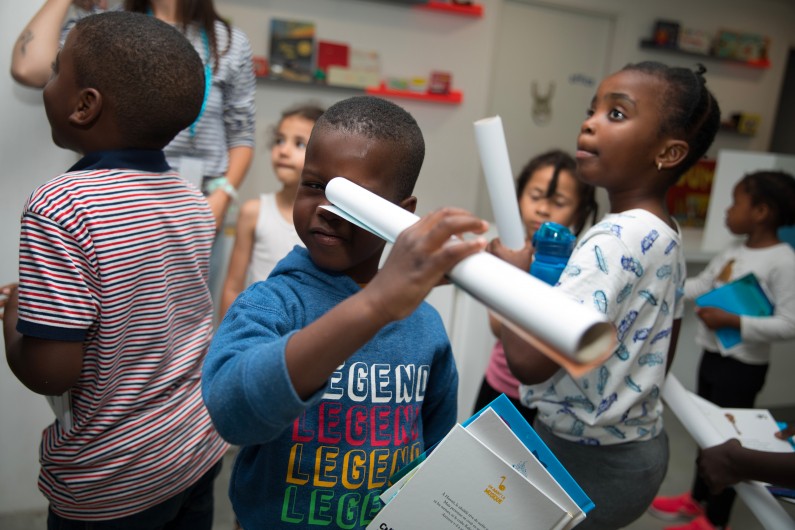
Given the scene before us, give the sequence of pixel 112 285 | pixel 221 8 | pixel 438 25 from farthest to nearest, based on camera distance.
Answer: pixel 438 25 → pixel 221 8 → pixel 112 285

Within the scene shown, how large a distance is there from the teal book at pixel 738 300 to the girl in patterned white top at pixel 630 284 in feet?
4.84

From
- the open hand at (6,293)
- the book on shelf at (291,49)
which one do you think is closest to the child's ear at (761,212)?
the book on shelf at (291,49)

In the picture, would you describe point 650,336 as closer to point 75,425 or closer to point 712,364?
point 75,425

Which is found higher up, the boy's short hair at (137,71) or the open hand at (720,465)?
the boy's short hair at (137,71)

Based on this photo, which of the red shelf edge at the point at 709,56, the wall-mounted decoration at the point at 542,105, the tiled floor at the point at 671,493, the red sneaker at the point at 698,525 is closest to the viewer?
the tiled floor at the point at 671,493

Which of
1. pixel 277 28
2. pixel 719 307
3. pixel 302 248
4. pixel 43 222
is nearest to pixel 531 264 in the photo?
pixel 302 248

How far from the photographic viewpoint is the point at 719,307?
258 centimetres

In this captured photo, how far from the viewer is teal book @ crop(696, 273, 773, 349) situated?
2.51 m

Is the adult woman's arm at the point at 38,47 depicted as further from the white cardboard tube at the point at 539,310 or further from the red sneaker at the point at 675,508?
the red sneaker at the point at 675,508

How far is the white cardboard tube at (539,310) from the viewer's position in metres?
0.48

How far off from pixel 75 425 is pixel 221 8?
2974mm

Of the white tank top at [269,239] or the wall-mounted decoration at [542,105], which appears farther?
the wall-mounted decoration at [542,105]

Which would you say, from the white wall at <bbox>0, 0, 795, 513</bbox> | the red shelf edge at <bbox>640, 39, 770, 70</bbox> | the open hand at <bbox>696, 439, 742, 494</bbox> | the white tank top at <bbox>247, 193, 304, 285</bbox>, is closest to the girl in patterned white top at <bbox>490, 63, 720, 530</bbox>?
the open hand at <bbox>696, 439, 742, 494</bbox>

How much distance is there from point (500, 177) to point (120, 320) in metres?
0.71
